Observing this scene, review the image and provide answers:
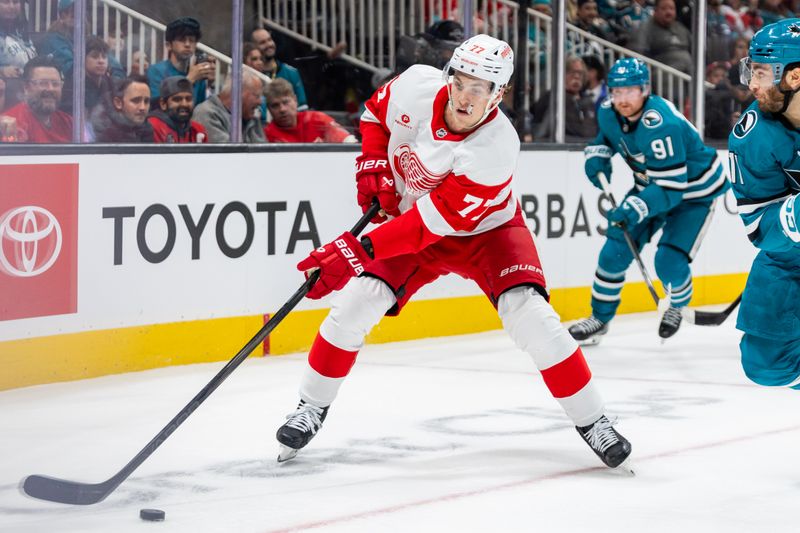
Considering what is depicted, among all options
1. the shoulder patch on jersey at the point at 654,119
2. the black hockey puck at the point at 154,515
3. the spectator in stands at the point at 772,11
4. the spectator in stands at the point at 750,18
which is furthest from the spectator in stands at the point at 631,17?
the black hockey puck at the point at 154,515

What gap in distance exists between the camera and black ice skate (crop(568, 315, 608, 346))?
576 cm

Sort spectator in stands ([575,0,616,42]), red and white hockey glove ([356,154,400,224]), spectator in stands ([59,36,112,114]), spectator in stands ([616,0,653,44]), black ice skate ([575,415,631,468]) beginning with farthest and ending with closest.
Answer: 1. spectator in stands ([616,0,653,44])
2. spectator in stands ([575,0,616,42])
3. spectator in stands ([59,36,112,114])
4. red and white hockey glove ([356,154,400,224])
5. black ice skate ([575,415,631,468])

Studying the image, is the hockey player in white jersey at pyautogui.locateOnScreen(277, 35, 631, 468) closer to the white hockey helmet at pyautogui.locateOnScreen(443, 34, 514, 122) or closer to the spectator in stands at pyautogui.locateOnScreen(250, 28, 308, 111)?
the white hockey helmet at pyautogui.locateOnScreen(443, 34, 514, 122)

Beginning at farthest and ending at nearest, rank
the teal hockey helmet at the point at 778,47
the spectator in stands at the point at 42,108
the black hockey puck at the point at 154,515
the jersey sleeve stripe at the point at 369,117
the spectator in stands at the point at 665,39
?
the spectator in stands at the point at 665,39
the spectator in stands at the point at 42,108
the jersey sleeve stripe at the point at 369,117
the teal hockey helmet at the point at 778,47
the black hockey puck at the point at 154,515

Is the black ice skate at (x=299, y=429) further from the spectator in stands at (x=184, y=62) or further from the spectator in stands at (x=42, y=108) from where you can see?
the spectator in stands at (x=184, y=62)

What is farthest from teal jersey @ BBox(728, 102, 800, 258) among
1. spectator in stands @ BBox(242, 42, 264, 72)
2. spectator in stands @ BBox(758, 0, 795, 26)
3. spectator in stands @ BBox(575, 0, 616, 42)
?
Answer: spectator in stands @ BBox(758, 0, 795, 26)

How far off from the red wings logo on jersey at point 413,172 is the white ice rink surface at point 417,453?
0.70 meters

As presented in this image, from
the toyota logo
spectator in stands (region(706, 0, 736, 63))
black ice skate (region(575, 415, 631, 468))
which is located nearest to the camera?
black ice skate (region(575, 415, 631, 468))

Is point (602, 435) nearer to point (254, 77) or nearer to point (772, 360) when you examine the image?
point (772, 360)

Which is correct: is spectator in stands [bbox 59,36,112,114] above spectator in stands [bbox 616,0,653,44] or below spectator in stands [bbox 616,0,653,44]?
below

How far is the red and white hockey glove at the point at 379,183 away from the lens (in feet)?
11.7

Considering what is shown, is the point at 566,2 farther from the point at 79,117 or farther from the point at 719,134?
the point at 79,117

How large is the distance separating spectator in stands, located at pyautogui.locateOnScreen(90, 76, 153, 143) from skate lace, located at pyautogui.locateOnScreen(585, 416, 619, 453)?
2.20 m

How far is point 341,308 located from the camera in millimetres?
3449
